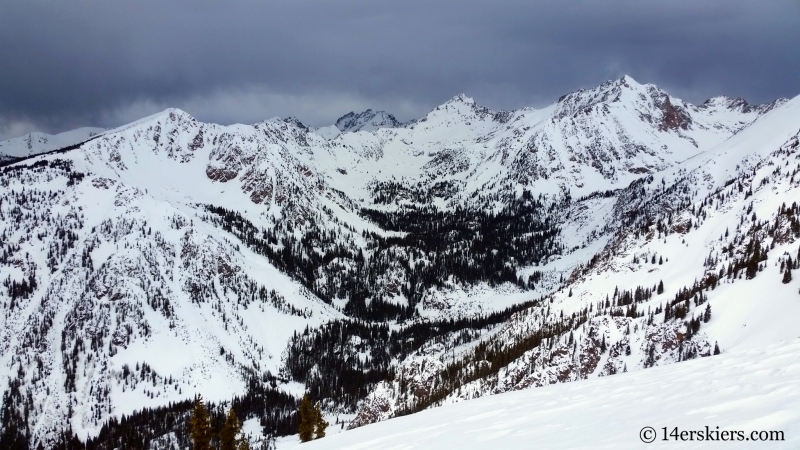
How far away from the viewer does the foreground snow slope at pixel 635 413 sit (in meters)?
10.2

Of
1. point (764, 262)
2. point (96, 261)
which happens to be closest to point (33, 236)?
point (96, 261)

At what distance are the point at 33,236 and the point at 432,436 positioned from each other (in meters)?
211

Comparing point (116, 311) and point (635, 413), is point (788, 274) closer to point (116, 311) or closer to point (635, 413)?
point (635, 413)

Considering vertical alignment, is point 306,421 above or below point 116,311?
below

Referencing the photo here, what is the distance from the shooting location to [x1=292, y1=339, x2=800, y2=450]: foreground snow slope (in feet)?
33.6

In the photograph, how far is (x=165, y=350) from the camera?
153875 mm

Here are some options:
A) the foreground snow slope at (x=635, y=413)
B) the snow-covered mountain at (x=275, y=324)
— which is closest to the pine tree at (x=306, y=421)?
the snow-covered mountain at (x=275, y=324)

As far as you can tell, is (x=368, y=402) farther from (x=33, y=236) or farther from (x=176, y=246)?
(x=33, y=236)

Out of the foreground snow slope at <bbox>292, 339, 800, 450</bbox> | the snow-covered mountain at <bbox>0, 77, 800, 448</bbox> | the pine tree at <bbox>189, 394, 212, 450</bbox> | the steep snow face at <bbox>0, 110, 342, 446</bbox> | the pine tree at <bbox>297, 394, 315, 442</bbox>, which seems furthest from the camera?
the steep snow face at <bbox>0, 110, 342, 446</bbox>

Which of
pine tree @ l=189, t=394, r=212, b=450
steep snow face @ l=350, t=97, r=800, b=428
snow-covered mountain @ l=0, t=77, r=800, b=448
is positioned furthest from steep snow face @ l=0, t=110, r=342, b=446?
pine tree @ l=189, t=394, r=212, b=450

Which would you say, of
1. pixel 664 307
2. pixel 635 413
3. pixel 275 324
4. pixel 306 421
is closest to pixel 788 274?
pixel 664 307

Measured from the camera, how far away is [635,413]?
13633 mm

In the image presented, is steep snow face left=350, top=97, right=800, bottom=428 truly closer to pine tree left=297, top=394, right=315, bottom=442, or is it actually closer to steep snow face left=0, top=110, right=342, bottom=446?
pine tree left=297, top=394, right=315, bottom=442

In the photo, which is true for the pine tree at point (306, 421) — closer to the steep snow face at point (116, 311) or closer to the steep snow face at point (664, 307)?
the steep snow face at point (664, 307)
